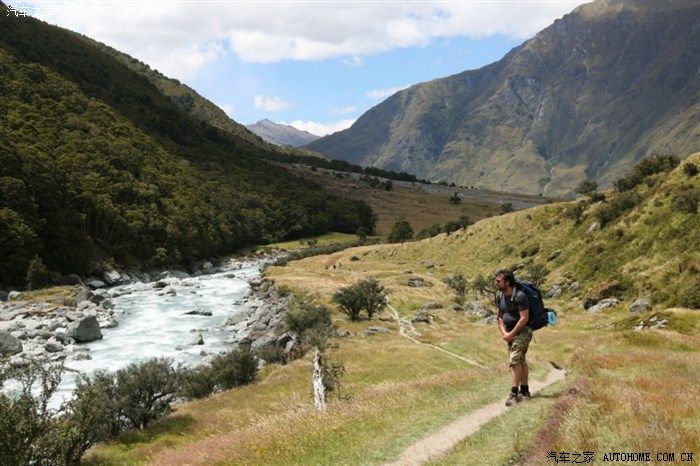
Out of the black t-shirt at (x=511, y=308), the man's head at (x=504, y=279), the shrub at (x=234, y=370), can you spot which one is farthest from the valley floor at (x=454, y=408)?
the man's head at (x=504, y=279)

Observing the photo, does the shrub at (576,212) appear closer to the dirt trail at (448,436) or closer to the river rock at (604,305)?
the river rock at (604,305)

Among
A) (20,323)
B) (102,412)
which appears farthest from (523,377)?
(20,323)

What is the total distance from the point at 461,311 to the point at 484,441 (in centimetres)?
4548

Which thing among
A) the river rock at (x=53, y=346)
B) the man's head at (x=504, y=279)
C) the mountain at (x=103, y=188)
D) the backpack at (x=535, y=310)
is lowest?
the river rock at (x=53, y=346)

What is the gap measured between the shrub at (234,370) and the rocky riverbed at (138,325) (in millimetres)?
7958

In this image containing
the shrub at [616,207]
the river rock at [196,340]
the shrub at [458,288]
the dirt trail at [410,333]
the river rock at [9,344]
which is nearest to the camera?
the dirt trail at [410,333]

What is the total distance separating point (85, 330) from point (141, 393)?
90.6 feet

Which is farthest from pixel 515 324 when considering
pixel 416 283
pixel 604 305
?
pixel 416 283

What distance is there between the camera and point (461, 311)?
55.6 meters

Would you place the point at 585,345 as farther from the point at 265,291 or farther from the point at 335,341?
the point at 265,291

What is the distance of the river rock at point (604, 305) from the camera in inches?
1704

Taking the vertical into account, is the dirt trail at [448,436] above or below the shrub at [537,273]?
above

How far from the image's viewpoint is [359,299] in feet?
173

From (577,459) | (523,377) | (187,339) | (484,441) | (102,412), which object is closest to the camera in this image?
(577,459)
